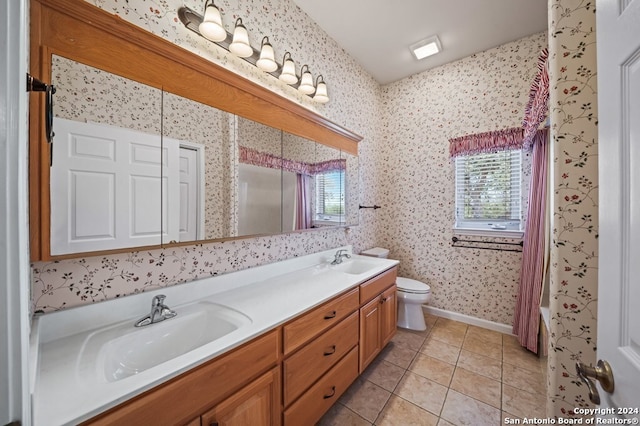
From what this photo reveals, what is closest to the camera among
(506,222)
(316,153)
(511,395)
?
(511,395)

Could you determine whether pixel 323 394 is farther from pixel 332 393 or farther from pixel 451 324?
pixel 451 324

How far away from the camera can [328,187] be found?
2244mm

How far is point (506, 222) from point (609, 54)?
2307 millimetres

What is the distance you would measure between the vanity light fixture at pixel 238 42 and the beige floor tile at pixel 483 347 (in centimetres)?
270

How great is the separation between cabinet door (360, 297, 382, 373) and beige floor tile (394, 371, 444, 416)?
0.92ft

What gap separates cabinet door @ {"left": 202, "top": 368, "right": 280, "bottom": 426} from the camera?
2.84ft

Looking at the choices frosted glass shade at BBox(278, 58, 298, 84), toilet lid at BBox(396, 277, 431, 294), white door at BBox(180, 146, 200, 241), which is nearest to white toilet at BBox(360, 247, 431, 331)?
toilet lid at BBox(396, 277, 431, 294)

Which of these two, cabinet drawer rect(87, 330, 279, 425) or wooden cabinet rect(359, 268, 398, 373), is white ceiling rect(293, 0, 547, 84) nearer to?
wooden cabinet rect(359, 268, 398, 373)

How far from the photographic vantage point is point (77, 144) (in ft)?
3.04

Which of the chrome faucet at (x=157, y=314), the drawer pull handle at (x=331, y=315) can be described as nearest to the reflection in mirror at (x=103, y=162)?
the chrome faucet at (x=157, y=314)

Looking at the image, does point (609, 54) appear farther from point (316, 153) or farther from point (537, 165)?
point (537, 165)

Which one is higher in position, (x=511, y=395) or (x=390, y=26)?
(x=390, y=26)

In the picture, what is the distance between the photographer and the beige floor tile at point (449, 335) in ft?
7.59

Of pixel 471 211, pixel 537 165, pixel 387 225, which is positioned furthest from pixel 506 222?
pixel 387 225
